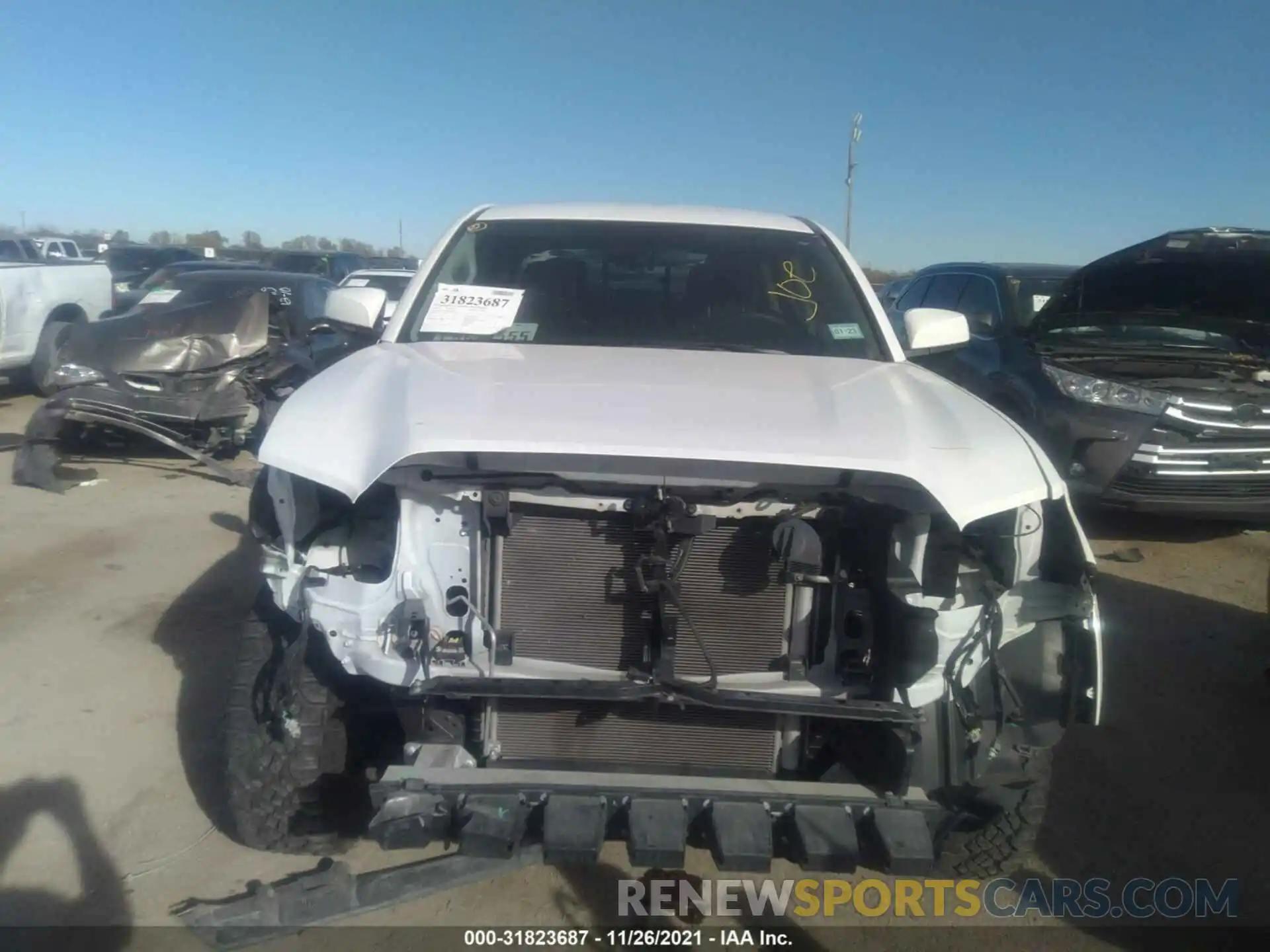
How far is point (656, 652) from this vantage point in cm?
250

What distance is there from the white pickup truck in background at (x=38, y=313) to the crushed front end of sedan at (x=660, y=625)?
8656 mm

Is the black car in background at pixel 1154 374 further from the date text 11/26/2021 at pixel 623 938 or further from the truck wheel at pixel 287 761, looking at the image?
the truck wheel at pixel 287 761

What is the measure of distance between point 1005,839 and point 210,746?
2784 millimetres

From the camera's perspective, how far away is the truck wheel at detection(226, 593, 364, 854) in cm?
266

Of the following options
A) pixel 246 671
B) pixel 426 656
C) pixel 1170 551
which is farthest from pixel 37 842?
pixel 1170 551

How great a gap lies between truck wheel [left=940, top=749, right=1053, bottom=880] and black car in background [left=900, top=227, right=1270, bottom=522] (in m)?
3.90

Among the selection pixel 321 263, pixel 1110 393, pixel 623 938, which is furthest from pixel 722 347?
pixel 321 263

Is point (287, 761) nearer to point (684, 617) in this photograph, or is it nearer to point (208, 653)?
point (684, 617)

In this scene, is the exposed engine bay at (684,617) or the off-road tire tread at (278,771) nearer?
the exposed engine bay at (684,617)

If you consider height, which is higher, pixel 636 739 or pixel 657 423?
pixel 657 423

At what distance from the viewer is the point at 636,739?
8.56 ft

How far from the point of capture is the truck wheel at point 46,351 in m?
10.3

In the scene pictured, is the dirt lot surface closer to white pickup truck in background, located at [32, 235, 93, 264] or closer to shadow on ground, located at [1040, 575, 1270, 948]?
shadow on ground, located at [1040, 575, 1270, 948]

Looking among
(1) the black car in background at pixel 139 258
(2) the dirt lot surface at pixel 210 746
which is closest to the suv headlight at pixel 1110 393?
(2) the dirt lot surface at pixel 210 746
